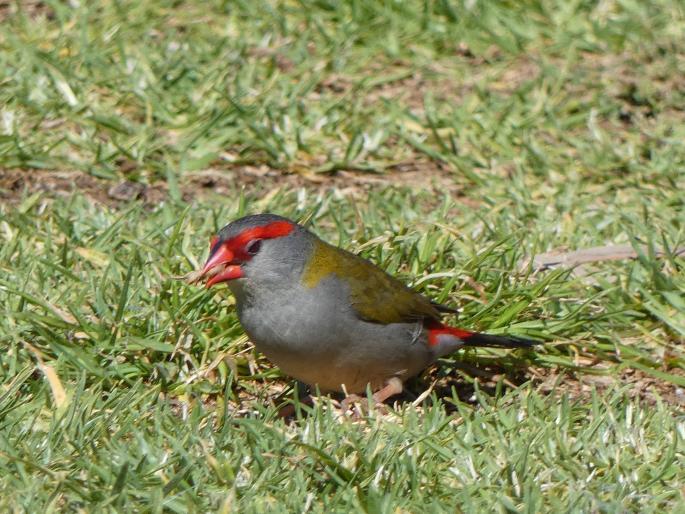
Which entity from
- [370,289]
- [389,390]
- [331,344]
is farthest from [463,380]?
[331,344]

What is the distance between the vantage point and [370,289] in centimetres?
479

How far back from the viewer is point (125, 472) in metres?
3.67

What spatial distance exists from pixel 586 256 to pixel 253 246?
186 cm

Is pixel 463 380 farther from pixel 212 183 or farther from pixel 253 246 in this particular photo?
pixel 212 183

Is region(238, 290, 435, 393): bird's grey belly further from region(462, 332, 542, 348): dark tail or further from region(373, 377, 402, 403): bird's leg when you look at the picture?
region(462, 332, 542, 348): dark tail

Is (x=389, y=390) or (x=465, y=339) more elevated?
(x=465, y=339)

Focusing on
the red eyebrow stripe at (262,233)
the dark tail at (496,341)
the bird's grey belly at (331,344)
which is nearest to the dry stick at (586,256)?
the dark tail at (496,341)

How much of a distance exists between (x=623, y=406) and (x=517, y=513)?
1037 mm

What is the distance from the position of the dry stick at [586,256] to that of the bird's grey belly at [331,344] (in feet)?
3.22

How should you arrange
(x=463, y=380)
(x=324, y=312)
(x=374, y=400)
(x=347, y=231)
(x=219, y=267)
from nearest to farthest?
(x=219, y=267) < (x=324, y=312) < (x=374, y=400) < (x=463, y=380) < (x=347, y=231)

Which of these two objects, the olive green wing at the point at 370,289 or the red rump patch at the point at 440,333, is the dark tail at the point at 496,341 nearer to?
the red rump patch at the point at 440,333

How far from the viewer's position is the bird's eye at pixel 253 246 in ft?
14.9

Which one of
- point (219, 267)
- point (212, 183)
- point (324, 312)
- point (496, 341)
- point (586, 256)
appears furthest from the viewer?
point (212, 183)

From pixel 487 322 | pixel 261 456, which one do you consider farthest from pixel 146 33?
pixel 261 456
